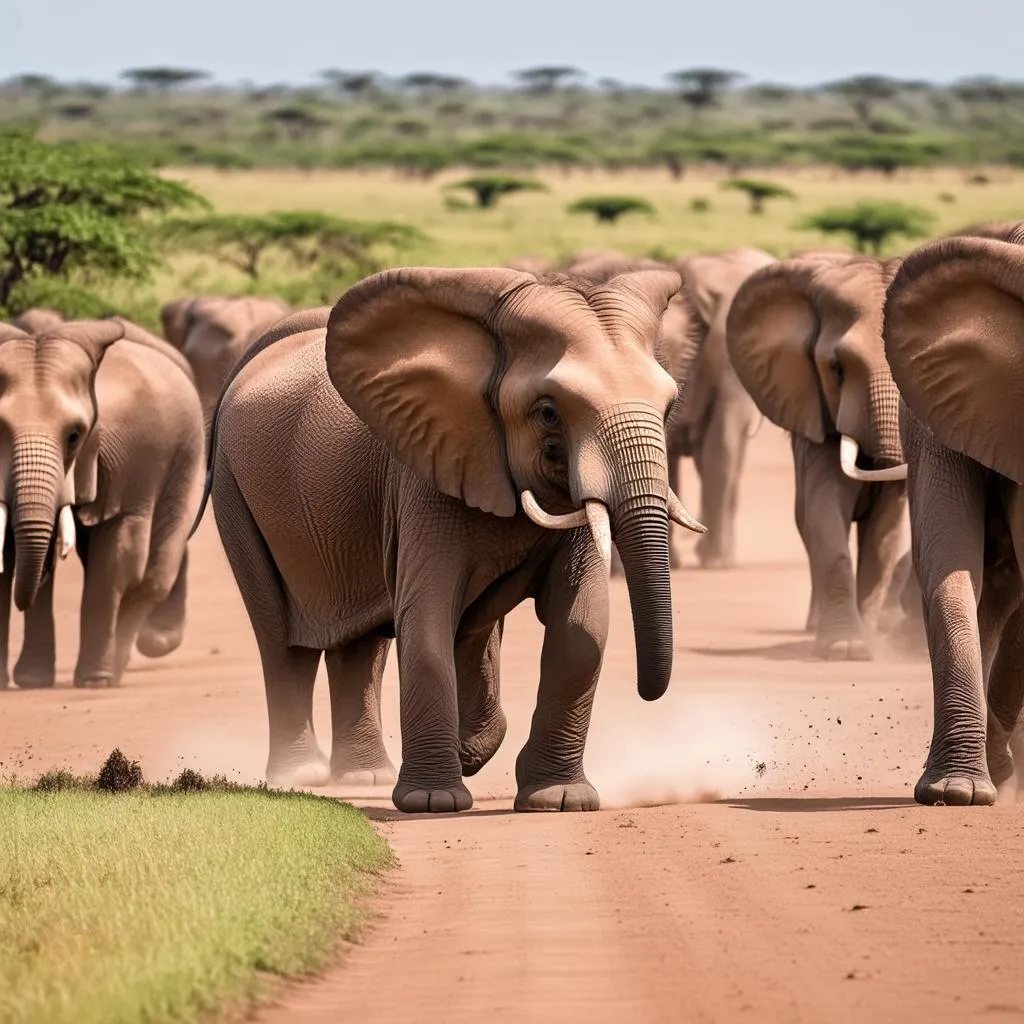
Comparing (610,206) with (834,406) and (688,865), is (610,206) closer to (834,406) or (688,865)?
(834,406)

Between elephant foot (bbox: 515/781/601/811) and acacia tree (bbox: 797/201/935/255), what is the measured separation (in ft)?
135

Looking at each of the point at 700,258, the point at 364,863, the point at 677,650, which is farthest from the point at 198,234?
the point at 364,863

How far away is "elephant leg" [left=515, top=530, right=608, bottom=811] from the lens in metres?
9.38

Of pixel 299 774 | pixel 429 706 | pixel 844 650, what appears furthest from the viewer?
pixel 844 650

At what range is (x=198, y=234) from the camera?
4353 cm

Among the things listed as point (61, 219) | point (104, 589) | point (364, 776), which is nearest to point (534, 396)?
point (364, 776)

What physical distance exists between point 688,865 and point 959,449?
223 centimetres

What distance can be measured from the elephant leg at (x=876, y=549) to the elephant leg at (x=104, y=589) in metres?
4.24

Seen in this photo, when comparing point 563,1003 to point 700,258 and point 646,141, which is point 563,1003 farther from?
point 646,141

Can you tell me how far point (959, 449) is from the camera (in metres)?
9.23

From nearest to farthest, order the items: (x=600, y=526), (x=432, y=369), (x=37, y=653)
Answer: (x=600, y=526)
(x=432, y=369)
(x=37, y=653)

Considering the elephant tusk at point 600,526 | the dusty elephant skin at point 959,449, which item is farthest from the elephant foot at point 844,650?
the elephant tusk at point 600,526

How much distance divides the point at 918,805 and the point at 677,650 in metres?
7.25

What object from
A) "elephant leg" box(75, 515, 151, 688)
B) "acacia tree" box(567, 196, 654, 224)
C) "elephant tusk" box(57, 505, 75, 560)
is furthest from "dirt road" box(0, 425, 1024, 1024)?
"acacia tree" box(567, 196, 654, 224)
